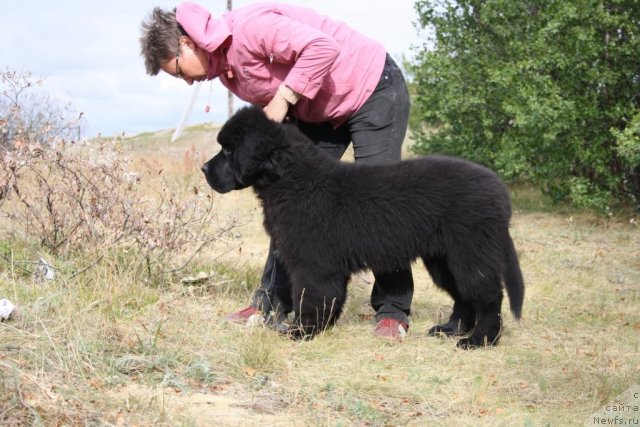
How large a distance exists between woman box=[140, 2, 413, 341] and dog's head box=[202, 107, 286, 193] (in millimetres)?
124

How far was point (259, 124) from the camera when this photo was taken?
434cm

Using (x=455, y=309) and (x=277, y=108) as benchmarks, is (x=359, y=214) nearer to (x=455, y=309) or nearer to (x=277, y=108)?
(x=277, y=108)

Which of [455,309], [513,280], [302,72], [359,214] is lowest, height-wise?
[455,309]

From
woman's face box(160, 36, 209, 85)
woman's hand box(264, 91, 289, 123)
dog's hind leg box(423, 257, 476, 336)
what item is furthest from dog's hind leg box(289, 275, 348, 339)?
woman's face box(160, 36, 209, 85)

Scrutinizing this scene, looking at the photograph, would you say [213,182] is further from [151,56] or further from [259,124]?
[151,56]

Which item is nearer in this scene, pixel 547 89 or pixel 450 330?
pixel 450 330

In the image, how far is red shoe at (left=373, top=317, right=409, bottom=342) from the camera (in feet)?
15.3

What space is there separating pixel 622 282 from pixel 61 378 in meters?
5.49

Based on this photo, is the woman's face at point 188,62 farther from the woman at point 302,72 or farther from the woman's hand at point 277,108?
the woman's hand at point 277,108

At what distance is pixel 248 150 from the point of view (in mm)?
4348

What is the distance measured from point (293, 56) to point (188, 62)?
A: 0.70m

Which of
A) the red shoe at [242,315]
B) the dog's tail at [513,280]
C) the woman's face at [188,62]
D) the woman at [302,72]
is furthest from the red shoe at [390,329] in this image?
the woman's face at [188,62]

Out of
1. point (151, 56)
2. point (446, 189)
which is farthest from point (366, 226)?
point (151, 56)

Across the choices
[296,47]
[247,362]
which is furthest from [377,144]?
[247,362]
